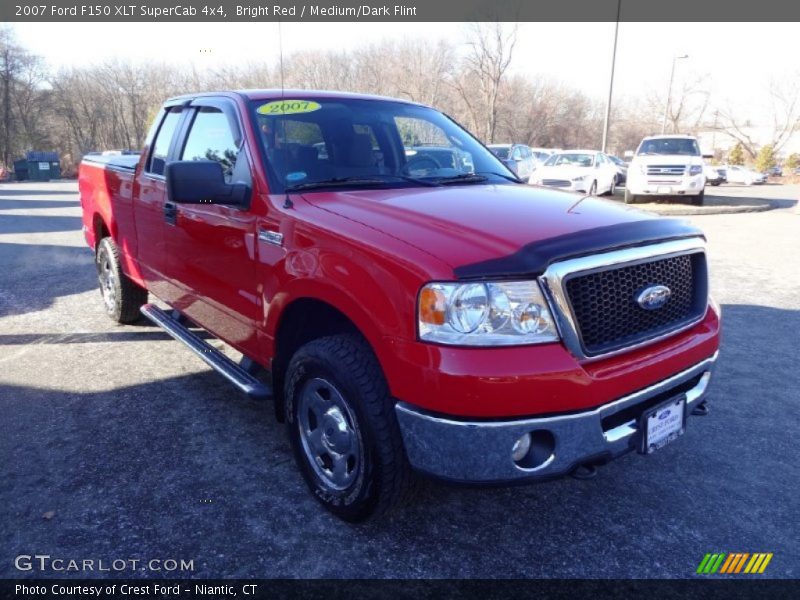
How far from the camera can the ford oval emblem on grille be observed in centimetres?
240

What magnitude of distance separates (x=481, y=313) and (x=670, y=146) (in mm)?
17616

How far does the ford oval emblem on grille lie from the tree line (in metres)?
17.9

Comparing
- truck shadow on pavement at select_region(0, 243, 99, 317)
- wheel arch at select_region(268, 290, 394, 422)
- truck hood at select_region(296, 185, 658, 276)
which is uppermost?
truck hood at select_region(296, 185, 658, 276)

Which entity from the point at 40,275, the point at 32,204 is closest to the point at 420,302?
the point at 40,275

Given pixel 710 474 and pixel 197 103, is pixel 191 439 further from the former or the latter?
Result: pixel 710 474

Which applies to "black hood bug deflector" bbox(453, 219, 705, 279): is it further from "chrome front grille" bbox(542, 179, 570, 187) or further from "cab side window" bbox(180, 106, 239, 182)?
"chrome front grille" bbox(542, 179, 570, 187)

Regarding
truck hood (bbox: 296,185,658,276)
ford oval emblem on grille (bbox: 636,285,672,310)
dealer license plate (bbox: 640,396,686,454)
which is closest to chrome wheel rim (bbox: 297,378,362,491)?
truck hood (bbox: 296,185,658,276)

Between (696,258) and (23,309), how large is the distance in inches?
247

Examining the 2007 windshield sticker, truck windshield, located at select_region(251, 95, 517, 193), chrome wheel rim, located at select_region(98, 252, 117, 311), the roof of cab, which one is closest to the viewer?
truck windshield, located at select_region(251, 95, 517, 193)

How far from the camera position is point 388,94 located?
34438 mm

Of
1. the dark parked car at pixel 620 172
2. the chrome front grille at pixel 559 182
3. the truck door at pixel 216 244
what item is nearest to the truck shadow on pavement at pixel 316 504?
the truck door at pixel 216 244

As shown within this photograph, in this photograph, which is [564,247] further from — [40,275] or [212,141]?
[40,275]

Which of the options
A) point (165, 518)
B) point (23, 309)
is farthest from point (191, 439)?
point (23, 309)

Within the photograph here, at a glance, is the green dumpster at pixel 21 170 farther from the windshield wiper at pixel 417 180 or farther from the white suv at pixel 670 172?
the windshield wiper at pixel 417 180
